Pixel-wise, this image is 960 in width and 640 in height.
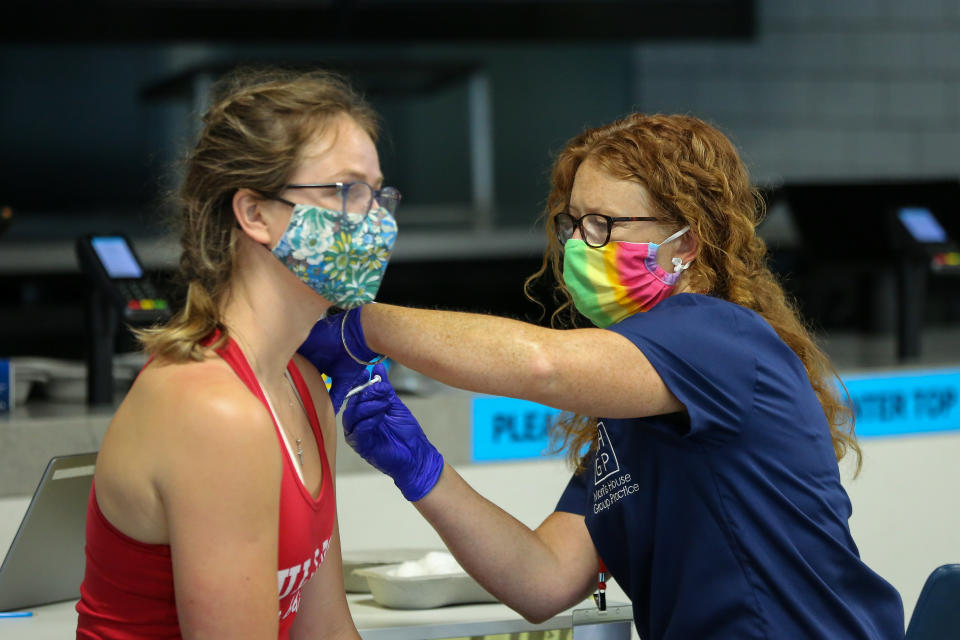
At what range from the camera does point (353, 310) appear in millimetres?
1632

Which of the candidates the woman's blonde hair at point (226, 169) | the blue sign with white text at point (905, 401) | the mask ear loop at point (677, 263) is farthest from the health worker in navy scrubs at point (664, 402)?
the blue sign with white text at point (905, 401)

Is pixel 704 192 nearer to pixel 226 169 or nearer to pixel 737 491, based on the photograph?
pixel 737 491

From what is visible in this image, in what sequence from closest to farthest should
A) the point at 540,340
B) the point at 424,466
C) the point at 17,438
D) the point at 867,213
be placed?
the point at 540,340 → the point at 424,466 → the point at 17,438 → the point at 867,213

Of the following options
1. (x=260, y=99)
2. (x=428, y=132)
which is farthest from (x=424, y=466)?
(x=428, y=132)

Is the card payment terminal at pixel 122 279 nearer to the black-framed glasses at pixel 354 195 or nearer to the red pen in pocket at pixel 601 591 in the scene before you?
the red pen in pocket at pixel 601 591

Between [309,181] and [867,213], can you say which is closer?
[309,181]

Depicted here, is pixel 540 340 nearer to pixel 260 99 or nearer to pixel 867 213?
pixel 260 99

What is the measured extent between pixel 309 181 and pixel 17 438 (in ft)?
4.99

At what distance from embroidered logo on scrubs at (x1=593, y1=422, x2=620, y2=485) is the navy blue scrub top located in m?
0.09

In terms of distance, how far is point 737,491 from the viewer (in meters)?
1.62

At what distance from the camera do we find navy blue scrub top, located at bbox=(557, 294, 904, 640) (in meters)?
1.59

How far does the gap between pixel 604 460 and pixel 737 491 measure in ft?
A: 0.85

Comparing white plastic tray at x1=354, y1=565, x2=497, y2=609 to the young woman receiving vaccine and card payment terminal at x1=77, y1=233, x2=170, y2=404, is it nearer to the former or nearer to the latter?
the young woman receiving vaccine

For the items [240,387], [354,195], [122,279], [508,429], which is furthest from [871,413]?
[240,387]
